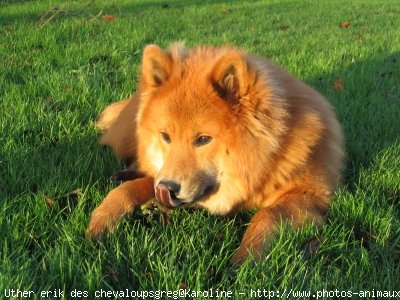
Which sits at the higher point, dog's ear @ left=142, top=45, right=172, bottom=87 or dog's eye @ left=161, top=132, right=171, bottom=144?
dog's ear @ left=142, top=45, right=172, bottom=87

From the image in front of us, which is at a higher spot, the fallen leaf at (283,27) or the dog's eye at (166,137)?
the dog's eye at (166,137)

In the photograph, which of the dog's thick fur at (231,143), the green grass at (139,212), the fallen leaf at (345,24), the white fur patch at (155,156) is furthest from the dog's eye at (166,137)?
the fallen leaf at (345,24)

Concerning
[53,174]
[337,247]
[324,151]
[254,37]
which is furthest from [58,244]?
[254,37]

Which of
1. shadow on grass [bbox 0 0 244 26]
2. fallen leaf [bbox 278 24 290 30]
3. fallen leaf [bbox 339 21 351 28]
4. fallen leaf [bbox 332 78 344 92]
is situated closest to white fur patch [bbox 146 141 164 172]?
fallen leaf [bbox 332 78 344 92]

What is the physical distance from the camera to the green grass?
1758mm

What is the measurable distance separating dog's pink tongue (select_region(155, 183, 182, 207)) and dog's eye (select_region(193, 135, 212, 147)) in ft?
0.91

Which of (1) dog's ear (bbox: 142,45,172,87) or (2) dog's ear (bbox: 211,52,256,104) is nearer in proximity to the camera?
(2) dog's ear (bbox: 211,52,256,104)

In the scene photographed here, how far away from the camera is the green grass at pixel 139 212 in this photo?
176 centimetres

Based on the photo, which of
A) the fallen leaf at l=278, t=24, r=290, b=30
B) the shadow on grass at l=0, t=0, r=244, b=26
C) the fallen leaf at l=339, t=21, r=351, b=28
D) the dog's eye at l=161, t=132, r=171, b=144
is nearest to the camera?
the dog's eye at l=161, t=132, r=171, b=144

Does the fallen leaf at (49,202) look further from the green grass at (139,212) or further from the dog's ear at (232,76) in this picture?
the dog's ear at (232,76)

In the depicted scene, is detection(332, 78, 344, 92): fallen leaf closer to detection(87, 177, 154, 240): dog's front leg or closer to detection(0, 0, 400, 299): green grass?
detection(0, 0, 400, 299): green grass

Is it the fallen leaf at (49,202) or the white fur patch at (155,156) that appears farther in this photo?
the white fur patch at (155,156)

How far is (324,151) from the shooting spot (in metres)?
2.56

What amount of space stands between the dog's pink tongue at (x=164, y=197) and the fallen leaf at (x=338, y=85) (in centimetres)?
267
